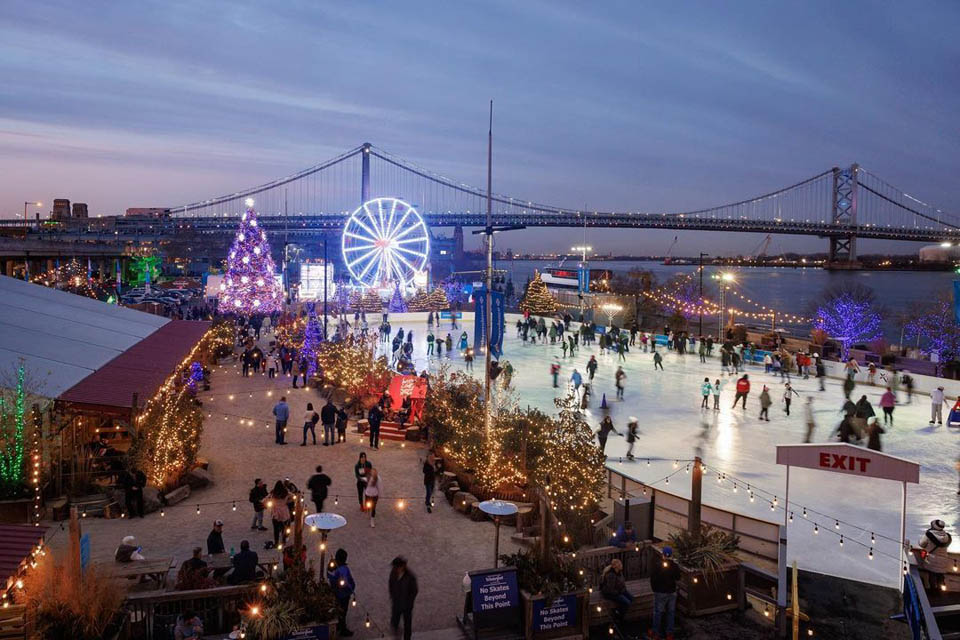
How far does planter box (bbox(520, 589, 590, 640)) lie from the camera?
711 cm

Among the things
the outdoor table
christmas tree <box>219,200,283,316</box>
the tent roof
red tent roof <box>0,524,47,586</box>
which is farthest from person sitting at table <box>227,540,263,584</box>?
christmas tree <box>219,200,283,316</box>

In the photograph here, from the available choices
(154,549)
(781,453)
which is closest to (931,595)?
(781,453)

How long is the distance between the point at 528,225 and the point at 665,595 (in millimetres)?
88045

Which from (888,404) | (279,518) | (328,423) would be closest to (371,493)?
(279,518)

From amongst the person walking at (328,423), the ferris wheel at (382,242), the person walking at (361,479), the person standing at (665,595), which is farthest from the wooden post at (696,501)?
the ferris wheel at (382,242)

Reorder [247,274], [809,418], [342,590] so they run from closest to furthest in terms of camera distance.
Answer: [342,590]
[809,418]
[247,274]

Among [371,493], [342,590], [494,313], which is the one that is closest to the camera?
[342,590]

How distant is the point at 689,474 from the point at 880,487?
311 cm

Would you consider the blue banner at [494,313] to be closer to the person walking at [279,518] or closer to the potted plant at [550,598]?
the person walking at [279,518]

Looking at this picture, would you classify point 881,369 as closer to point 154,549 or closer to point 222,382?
point 222,382

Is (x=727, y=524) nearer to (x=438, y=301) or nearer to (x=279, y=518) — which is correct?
(x=279, y=518)

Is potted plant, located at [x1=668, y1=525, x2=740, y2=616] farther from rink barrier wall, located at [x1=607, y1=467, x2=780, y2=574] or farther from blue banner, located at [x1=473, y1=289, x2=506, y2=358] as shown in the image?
blue banner, located at [x1=473, y1=289, x2=506, y2=358]

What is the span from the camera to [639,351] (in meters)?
30.9

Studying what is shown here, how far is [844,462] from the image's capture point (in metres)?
8.46
